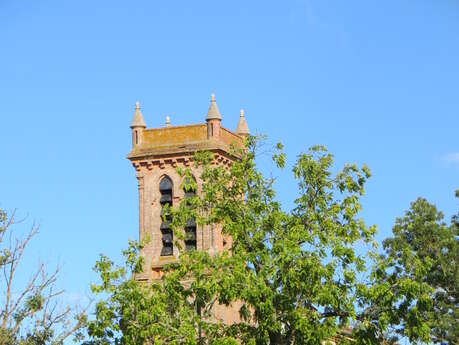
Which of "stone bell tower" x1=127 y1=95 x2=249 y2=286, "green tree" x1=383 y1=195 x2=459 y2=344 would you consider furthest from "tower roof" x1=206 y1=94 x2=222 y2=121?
"green tree" x1=383 y1=195 x2=459 y2=344

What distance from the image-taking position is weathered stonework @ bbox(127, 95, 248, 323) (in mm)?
68375

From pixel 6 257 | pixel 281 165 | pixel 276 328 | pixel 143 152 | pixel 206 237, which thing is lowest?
pixel 276 328

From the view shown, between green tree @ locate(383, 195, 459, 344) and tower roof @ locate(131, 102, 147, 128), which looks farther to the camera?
tower roof @ locate(131, 102, 147, 128)

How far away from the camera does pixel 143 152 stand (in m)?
69.9

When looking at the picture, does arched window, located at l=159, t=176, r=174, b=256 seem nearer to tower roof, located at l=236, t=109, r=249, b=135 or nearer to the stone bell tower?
the stone bell tower

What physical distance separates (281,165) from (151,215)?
26393 millimetres

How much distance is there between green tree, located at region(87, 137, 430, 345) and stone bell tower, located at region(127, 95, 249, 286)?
2395cm

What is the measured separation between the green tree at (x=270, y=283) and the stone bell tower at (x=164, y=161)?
943 inches

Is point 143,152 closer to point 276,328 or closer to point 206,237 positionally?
point 206,237

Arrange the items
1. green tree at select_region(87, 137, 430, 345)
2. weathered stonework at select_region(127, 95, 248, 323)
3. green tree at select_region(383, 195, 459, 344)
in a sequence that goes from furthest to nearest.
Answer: weathered stonework at select_region(127, 95, 248, 323) < green tree at select_region(383, 195, 459, 344) < green tree at select_region(87, 137, 430, 345)

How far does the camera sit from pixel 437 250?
62.4m

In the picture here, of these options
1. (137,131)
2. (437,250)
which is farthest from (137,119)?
(437,250)

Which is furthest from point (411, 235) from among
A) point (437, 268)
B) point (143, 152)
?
point (143, 152)

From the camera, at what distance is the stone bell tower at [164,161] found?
224ft
